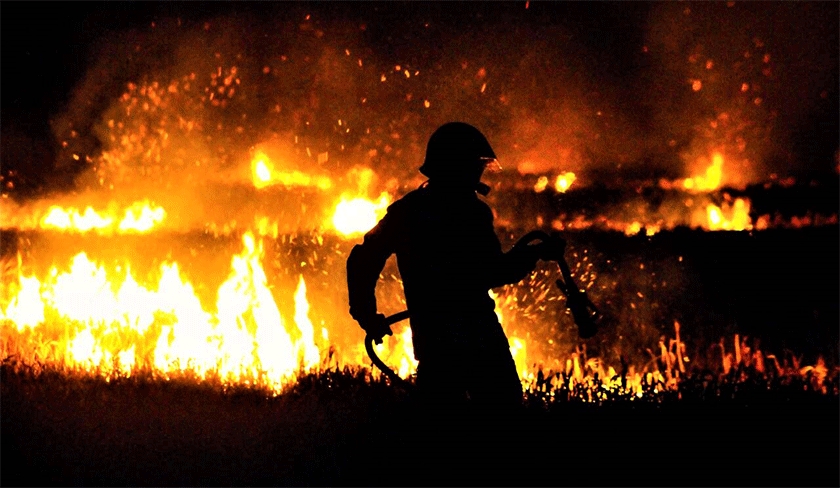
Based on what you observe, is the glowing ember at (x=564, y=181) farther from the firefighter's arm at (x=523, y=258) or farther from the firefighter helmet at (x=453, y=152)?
the firefighter's arm at (x=523, y=258)

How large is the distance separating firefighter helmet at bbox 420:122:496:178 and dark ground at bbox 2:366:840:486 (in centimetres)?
148

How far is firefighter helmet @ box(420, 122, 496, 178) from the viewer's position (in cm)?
516

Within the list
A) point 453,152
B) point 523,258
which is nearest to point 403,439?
point 523,258

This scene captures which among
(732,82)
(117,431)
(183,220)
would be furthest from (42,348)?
(732,82)

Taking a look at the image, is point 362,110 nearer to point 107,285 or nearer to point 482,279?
point 107,285

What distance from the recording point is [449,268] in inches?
200

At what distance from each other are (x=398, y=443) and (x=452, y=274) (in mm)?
1260

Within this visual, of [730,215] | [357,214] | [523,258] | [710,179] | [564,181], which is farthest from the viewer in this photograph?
[564,181]

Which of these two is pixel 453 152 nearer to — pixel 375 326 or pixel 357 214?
pixel 375 326

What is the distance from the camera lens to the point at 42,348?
881 cm

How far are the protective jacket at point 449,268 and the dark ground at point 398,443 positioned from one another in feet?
1.80

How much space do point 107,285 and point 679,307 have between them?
23.7ft

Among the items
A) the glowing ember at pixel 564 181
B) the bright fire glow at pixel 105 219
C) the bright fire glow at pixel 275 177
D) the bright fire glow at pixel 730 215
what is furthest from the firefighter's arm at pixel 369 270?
the glowing ember at pixel 564 181

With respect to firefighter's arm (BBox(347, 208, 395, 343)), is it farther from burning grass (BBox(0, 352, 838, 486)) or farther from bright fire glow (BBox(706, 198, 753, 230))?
bright fire glow (BBox(706, 198, 753, 230))
